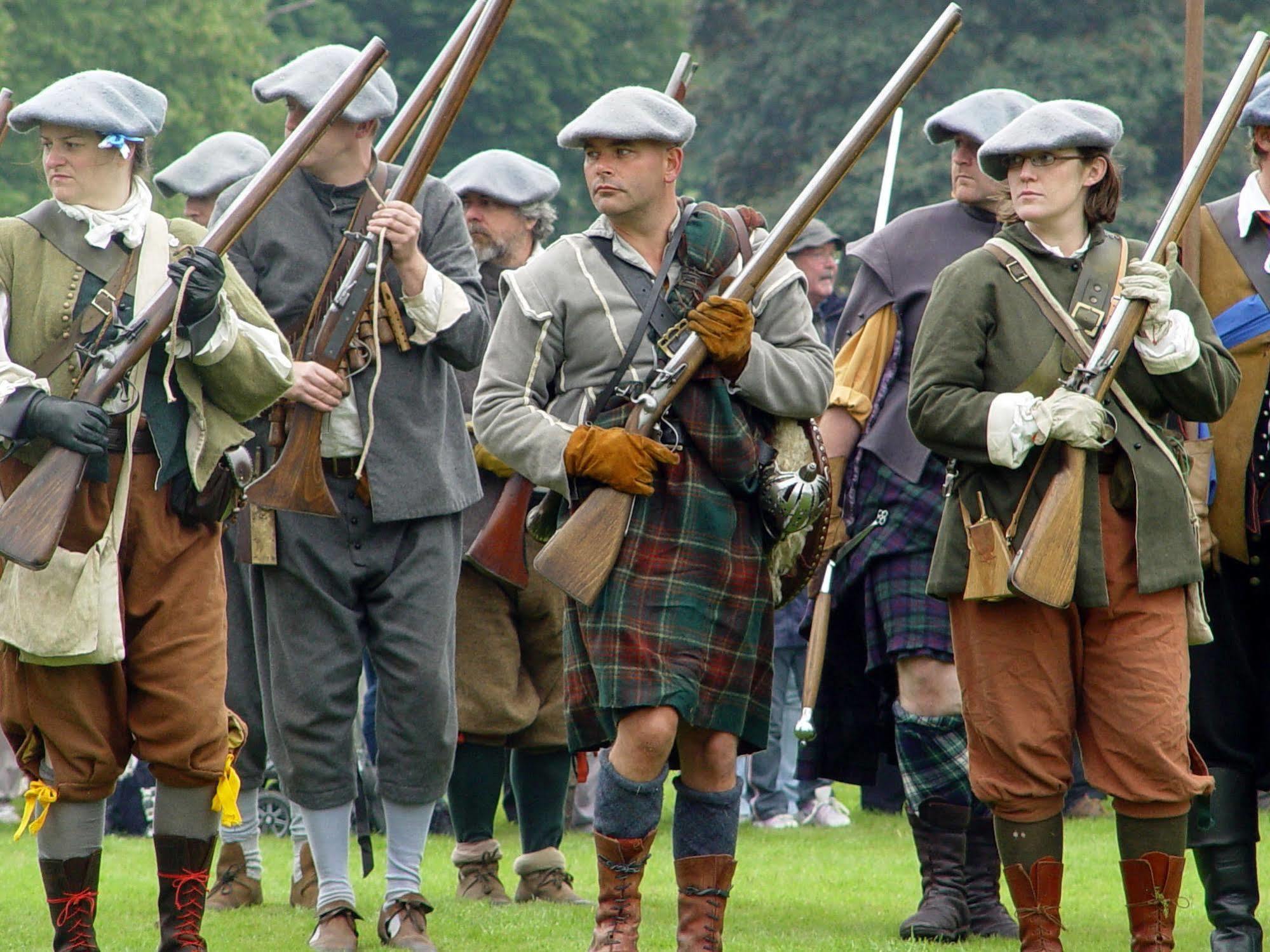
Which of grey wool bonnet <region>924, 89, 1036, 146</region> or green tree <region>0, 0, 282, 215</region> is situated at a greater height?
green tree <region>0, 0, 282, 215</region>

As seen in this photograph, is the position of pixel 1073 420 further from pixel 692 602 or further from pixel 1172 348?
pixel 692 602

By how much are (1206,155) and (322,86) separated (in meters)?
2.67

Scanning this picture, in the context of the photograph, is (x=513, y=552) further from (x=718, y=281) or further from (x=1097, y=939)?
(x=1097, y=939)

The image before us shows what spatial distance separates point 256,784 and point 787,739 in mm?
4010

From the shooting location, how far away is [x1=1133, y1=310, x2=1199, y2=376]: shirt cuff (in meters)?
5.57

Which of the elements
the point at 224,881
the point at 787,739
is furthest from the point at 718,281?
the point at 787,739

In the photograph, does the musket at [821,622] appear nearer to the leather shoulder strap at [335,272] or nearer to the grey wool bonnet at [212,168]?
the leather shoulder strap at [335,272]

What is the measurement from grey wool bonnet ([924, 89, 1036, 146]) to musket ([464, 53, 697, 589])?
3.07 feet

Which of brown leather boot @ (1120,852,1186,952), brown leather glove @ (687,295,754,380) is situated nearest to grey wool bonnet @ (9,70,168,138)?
brown leather glove @ (687,295,754,380)

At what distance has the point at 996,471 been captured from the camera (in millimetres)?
5750

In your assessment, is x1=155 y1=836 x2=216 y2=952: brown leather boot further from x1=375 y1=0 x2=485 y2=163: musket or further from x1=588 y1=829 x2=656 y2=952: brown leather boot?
x1=375 y1=0 x2=485 y2=163: musket

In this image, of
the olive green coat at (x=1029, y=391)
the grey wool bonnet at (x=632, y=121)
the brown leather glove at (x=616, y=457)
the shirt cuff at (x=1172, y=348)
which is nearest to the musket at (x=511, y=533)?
the grey wool bonnet at (x=632, y=121)

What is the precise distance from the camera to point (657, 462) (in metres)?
5.71

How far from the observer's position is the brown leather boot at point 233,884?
7266mm
